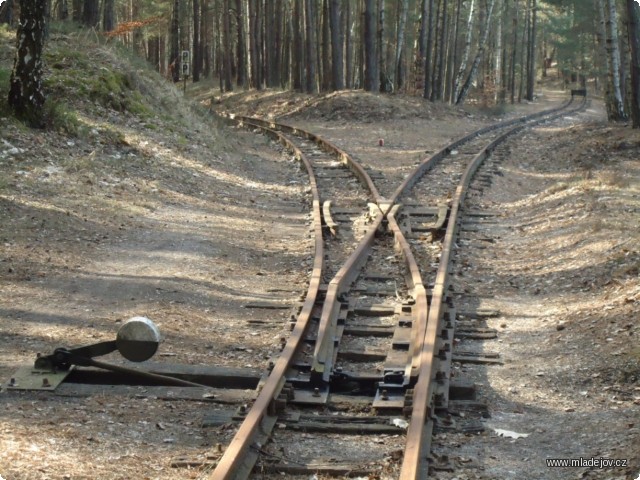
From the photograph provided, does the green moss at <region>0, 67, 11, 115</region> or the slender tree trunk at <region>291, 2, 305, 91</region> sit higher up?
the slender tree trunk at <region>291, 2, 305, 91</region>

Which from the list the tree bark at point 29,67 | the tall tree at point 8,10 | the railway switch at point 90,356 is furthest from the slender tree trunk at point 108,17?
the railway switch at point 90,356

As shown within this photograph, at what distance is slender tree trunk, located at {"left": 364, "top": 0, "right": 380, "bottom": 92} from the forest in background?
0.03 m

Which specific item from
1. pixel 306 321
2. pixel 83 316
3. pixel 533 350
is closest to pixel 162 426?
pixel 306 321

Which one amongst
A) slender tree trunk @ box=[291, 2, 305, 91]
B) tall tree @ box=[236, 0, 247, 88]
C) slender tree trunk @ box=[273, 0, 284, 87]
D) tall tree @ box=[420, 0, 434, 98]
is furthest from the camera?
tall tree @ box=[236, 0, 247, 88]

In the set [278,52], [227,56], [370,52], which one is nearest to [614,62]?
[370,52]

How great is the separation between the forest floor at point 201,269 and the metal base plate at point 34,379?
0.45 feet

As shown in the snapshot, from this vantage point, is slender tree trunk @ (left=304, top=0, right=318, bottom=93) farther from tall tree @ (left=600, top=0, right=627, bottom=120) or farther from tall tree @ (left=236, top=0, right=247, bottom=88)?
tall tree @ (left=600, top=0, right=627, bottom=120)

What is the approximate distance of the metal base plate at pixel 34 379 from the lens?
659 cm

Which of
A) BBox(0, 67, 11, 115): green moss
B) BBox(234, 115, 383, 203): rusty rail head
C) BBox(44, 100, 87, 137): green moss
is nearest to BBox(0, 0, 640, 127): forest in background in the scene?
BBox(0, 67, 11, 115): green moss

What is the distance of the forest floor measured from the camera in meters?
6.01

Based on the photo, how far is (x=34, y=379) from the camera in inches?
264

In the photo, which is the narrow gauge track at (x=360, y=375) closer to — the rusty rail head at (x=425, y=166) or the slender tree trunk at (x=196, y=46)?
the rusty rail head at (x=425, y=166)

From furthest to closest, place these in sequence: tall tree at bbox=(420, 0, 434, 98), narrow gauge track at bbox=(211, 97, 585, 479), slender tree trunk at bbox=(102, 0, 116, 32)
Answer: tall tree at bbox=(420, 0, 434, 98) → slender tree trunk at bbox=(102, 0, 116, 32) → narrow gauge track at bbox=(211, 97, 585, 479)

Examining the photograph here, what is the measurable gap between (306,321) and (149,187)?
8.12 meters
